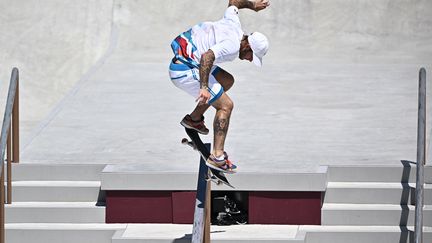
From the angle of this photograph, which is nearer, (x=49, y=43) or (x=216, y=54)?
(x=216, y=54)

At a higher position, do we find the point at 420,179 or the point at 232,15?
the point at 232,15

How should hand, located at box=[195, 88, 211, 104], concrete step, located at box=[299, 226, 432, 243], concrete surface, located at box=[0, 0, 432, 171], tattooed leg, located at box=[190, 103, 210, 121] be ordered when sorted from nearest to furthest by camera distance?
hand, located at box=[195, 88, 211, 104] < tattooed leg, located at box=[190, 103, 210, 121] < concrete step, located at box=[299, 226, 432, 243] < concrete surface, located at box=[0, 0, 432, 171]

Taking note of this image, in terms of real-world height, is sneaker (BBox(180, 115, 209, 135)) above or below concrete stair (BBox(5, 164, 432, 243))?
above

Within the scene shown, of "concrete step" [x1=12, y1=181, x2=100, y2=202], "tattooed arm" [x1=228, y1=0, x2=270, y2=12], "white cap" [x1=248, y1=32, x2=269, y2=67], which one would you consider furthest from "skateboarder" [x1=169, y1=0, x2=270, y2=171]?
"concrete step" [x1=12, y1=181, x2=100, y2=202]

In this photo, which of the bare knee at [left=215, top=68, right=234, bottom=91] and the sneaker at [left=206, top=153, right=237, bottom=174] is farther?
the bare knee at [left=215, top=68, right=234, bottom=91]

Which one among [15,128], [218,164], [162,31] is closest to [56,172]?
[15,128]

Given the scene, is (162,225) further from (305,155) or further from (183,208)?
(305,155)

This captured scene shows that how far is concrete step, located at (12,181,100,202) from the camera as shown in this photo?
9812 millimetres

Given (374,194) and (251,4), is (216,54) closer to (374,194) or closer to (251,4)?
(251,4)

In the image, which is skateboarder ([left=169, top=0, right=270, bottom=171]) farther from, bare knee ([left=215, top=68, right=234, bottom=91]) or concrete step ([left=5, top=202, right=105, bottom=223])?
concrete step ([left=5, top=202, right=105, bottom=223])

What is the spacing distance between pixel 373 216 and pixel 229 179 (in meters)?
1.19

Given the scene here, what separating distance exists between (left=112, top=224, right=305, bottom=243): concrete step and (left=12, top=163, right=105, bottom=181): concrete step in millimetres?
603

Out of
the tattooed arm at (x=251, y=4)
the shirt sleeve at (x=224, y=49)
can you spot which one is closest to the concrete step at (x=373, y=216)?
the tattooed arm at (x=251, y=4)

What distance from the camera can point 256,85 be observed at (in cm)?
1270
